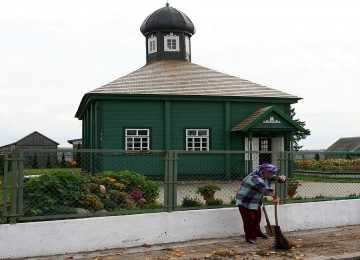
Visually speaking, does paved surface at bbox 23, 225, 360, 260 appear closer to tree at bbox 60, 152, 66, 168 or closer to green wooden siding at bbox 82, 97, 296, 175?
tree at bbox 60, 152, 66, 168

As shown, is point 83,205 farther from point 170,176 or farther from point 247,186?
point 247,186

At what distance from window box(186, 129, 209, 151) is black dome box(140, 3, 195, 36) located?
829 centimetres

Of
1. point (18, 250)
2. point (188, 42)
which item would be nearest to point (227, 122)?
point (188, 42)

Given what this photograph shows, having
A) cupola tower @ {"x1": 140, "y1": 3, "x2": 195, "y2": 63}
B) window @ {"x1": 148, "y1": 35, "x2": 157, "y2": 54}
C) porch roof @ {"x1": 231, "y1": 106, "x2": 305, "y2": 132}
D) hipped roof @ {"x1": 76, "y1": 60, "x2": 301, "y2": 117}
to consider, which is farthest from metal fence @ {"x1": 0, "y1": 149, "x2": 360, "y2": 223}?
window @ {"x1": 148, "y1": 35, "x2": 157, "y2": 54}

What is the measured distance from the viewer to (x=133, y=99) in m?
22.7

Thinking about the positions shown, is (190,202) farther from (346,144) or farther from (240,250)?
(346,144)

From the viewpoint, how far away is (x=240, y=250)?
28.4 feet

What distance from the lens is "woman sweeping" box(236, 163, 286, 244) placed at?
920cm

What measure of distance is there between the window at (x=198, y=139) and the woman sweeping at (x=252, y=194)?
13.9 meters

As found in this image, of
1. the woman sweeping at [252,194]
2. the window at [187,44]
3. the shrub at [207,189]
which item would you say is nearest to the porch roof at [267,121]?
the window at [187,44]

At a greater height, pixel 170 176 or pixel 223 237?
pixel 170 176

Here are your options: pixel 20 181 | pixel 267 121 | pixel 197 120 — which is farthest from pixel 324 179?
pixel 197 120

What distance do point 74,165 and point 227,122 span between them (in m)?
15.3

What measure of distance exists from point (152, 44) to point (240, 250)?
22220 mm
